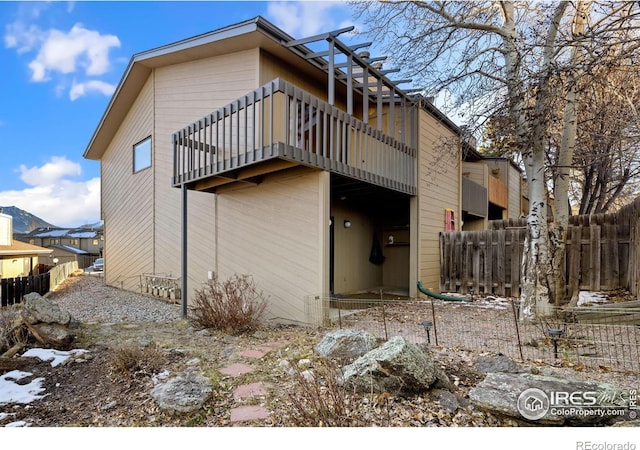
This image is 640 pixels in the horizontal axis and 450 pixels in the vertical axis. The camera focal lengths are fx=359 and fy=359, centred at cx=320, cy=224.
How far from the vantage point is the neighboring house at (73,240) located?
31.1m

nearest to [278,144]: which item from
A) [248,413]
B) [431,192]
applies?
[248,413]

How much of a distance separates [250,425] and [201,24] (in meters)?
7.57

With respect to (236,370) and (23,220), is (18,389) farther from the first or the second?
(23,220)

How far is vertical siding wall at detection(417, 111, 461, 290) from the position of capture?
866cm

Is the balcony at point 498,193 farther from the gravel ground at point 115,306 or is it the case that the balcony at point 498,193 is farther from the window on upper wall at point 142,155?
the window on upper wall at point 142,155

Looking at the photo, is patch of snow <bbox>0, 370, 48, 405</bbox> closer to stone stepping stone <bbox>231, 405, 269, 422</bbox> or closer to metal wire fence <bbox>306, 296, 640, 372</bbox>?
stone stepping stone <bbox>231, 405, 269, 422</bbox>

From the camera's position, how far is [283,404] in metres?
2.93

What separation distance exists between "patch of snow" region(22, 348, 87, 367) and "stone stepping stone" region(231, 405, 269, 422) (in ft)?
8.69

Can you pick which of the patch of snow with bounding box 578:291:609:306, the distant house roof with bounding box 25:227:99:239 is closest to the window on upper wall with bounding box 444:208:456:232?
the patch of snow with bounding box 578:291:609:306

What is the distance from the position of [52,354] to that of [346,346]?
3.64 metres

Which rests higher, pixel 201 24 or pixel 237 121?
pixel 201 24

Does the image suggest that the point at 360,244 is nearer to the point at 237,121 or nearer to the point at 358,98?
the point at 358,98

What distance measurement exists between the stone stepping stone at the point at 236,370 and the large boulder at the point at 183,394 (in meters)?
0.44
